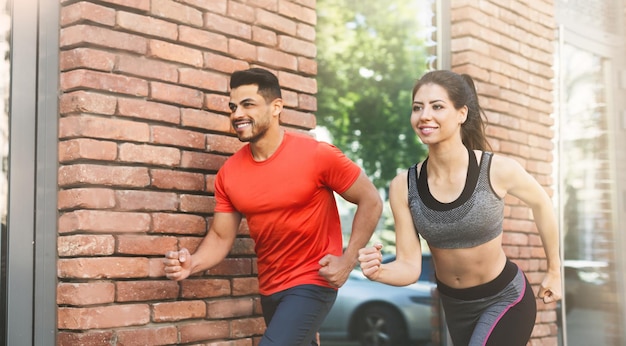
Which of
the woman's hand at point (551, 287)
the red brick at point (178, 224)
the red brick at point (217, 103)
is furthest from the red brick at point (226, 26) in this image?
the woman's hand at point (551, 287)

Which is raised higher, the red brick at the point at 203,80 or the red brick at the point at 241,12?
the red brick at the point at 241,12

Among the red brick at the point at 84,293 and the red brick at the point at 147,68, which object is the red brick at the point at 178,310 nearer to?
the red brick at the point at 84,293

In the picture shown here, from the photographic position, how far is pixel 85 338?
365cm

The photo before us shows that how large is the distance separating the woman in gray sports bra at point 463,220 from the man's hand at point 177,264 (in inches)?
35.0

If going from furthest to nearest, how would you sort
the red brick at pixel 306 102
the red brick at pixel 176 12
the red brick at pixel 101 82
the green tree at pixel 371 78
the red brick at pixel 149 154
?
the green tree at pixel 371 78 < the red brick at pixel 306 102 < the red brick at pixel 176 12 < the red brick at pixel 149 154 < the red brick at pixel 101 82

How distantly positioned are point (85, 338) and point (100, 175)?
2.28 feet

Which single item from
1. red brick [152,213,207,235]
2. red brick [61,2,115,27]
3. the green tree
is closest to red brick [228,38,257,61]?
red brick [61,2,115,27]

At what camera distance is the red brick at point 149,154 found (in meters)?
3.87

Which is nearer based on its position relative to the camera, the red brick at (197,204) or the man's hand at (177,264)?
the man's hand at (177,264)

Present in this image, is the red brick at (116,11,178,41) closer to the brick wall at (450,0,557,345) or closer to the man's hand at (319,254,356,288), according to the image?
the man's hand at (319,254,356,288)

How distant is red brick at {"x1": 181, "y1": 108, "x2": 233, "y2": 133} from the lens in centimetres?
420

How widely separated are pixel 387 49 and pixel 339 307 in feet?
8.26

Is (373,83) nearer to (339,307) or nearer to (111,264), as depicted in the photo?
(339,307)

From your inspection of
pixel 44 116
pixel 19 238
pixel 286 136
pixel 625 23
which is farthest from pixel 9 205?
pixel 625 23
